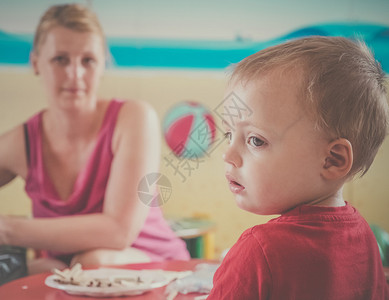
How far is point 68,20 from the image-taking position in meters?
1.43

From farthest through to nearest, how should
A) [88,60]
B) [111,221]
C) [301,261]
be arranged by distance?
[88,60]
[111,221]
[301,261]

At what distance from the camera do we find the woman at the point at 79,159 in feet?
3.97

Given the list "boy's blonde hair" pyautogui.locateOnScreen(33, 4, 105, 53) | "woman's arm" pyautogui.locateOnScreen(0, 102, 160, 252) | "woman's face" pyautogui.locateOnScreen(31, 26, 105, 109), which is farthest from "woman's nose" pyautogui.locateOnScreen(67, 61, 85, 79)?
"woman's arm" pyautogui.locateOnScreen(0, 102, 160, 252)

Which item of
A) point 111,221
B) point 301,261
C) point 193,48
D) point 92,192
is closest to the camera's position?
point 301,261

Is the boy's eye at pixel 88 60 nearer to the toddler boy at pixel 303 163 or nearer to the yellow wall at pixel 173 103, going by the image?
the yellow wall at pixel 173 103

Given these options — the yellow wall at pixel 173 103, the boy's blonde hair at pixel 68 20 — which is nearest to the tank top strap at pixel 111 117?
the boy's blonde hair at pixel 68 20

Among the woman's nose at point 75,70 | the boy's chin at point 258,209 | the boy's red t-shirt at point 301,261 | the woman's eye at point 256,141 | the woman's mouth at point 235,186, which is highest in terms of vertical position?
→ the woman's nose at point 75,70

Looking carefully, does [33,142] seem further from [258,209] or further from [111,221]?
[258,209]

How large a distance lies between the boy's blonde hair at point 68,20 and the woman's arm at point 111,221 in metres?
0.37

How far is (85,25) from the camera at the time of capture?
144 centimetres

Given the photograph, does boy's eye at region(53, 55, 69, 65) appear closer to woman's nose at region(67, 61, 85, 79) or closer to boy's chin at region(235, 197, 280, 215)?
woman's nose at region(67, 61, 85, 79)

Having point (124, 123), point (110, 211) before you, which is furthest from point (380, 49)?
point (110, 211)

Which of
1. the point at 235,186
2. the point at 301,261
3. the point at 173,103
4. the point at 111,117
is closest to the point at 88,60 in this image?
the point at 111,117

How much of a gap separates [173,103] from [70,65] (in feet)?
2.73
